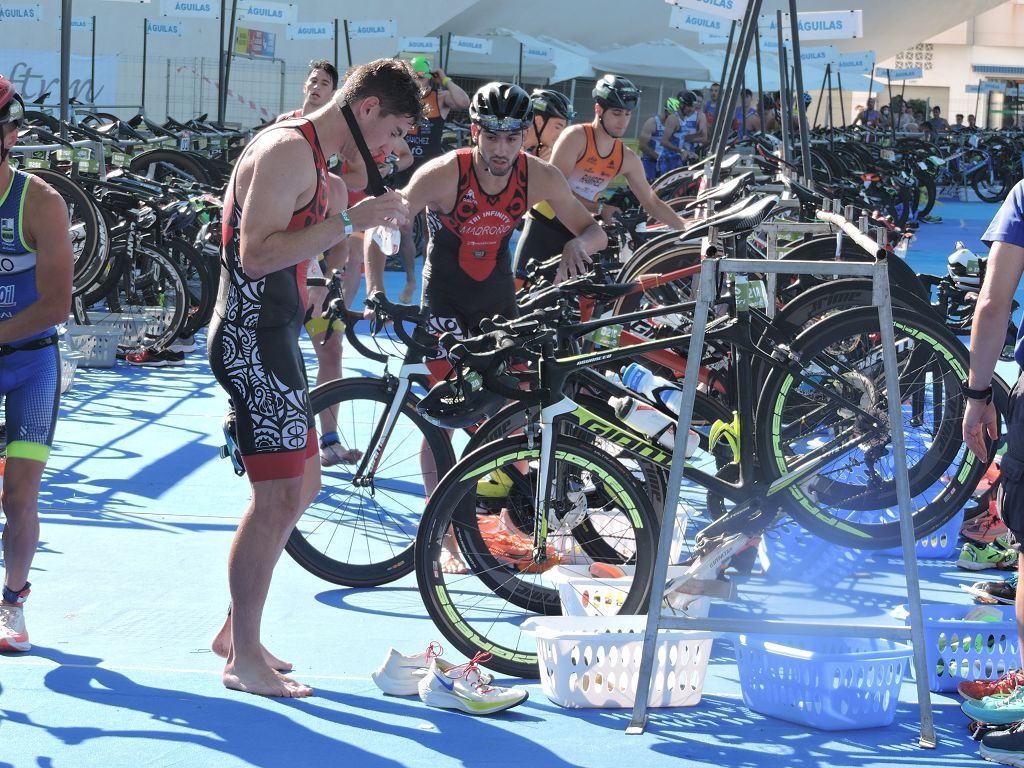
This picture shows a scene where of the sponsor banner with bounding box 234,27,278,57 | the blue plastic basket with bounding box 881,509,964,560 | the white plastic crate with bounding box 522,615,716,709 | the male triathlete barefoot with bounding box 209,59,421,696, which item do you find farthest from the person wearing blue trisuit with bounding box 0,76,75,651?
the sponsor banner with bounding box 234,27,278,57

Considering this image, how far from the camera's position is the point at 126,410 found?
308 inches

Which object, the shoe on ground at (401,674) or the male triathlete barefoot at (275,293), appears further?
the shoe on ground at (401,674)

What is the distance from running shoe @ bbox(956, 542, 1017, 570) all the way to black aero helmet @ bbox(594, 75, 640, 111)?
3157 millimetres

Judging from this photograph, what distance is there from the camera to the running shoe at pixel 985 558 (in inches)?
202

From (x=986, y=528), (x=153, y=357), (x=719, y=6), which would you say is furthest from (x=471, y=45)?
(x=986, y=528)

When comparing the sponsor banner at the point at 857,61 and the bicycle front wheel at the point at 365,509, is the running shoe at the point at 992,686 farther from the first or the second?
the sponsor banner at the point at 857,61

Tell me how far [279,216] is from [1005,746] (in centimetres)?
233

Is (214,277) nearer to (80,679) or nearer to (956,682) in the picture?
(80,679)

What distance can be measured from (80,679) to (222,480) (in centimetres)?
262

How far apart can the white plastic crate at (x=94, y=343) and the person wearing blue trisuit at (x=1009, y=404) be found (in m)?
6.76

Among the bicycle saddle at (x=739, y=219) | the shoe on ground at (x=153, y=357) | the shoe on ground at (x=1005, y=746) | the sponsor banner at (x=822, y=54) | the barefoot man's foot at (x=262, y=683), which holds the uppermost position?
the sponsor banner at (x=822, y=54)

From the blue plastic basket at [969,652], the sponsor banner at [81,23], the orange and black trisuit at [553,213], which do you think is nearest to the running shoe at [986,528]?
the blue plastic basket at [969,652]

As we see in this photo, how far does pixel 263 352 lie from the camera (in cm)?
360

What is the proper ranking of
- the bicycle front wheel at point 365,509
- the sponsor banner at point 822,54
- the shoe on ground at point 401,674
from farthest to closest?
1. the sponsor banner at point 822,54
2. the bicycle front wheel at point 365,509
3. the shoe on ground at point 401,674
